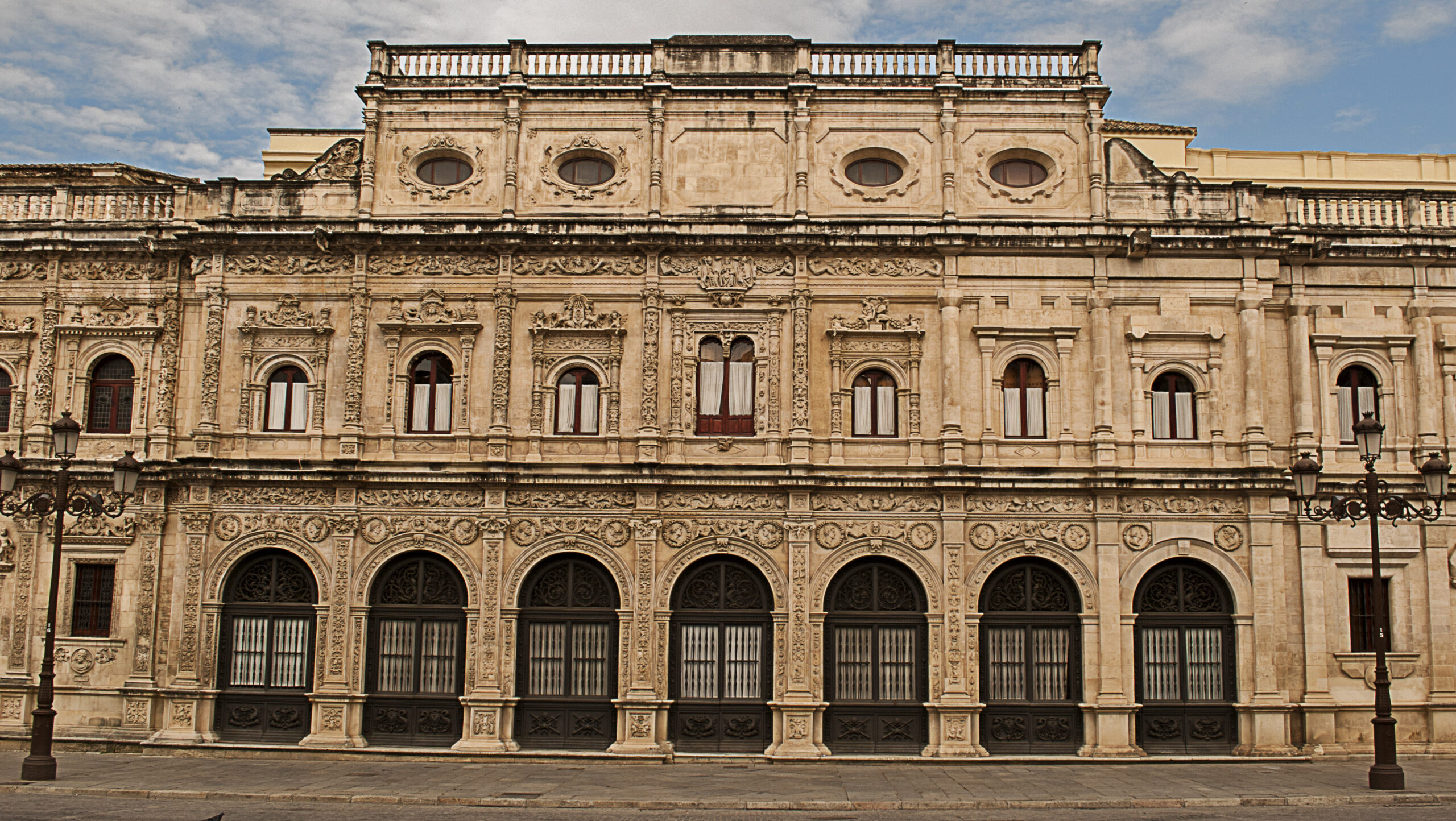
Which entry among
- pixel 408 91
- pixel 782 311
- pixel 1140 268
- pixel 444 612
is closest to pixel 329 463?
pixel 444 612

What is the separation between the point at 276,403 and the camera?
2411cm

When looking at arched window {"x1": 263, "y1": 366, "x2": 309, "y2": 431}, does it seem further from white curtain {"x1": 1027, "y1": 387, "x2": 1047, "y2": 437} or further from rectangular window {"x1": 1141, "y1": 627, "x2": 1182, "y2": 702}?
rectangular window {"x1": 1141, "y1": 627, "x2": 1182, "y2": 702}

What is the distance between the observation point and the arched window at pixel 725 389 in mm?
23578

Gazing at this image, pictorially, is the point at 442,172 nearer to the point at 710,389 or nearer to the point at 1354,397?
the point at 710,389

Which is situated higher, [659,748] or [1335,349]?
[1335,349]

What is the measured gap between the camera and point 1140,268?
78.3ft

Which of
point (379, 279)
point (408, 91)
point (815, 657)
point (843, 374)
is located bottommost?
point (815, 657)

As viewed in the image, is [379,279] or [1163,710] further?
[379,279]

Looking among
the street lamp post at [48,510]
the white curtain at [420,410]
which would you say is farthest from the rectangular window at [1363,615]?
the street lamp post at [48,510]

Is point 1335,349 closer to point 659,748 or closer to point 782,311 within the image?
point 782,311

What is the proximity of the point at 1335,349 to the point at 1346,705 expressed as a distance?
7284 mm

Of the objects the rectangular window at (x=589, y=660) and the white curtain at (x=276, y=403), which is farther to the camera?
the white curtain at (x=276, y=403)

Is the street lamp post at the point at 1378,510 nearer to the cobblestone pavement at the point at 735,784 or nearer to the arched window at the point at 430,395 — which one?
the cobblestone pavement at the point at 735,784

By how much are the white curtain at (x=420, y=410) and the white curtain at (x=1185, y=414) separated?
15.5 metres
